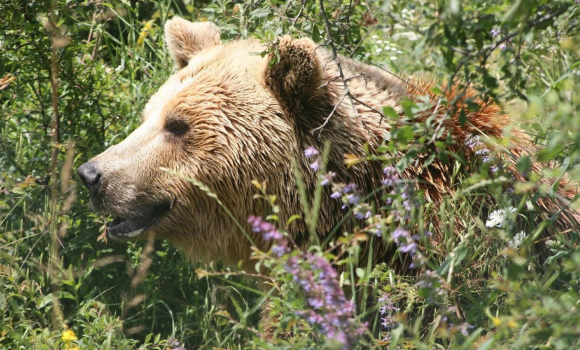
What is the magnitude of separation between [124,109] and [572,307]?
370 centimetres

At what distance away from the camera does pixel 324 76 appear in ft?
13.7

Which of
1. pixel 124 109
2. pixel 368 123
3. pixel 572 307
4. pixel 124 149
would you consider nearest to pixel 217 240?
pixel 124 149

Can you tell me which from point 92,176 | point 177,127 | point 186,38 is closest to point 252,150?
point 177,127

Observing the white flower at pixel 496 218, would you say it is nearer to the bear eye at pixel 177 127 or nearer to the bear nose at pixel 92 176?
the bear eye at pixel 177 127

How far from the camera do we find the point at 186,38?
4867 mm

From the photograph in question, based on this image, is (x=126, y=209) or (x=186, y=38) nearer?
(x=126, y=209)

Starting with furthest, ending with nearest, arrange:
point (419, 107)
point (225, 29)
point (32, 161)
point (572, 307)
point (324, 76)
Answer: point (32, 161), point (225, 29), point (324, 76), point (419, 107), point (572, 307)

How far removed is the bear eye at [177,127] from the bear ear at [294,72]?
55cm

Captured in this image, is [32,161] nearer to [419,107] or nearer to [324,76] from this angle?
[324,76]

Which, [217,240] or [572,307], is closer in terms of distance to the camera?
[572,307]

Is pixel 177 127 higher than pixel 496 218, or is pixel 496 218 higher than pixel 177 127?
Answer: pixel 177 127

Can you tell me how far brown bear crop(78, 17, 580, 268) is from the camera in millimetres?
4102

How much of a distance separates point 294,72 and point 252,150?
50 centimetres

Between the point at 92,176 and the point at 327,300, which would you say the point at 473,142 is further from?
the point at 92,176
